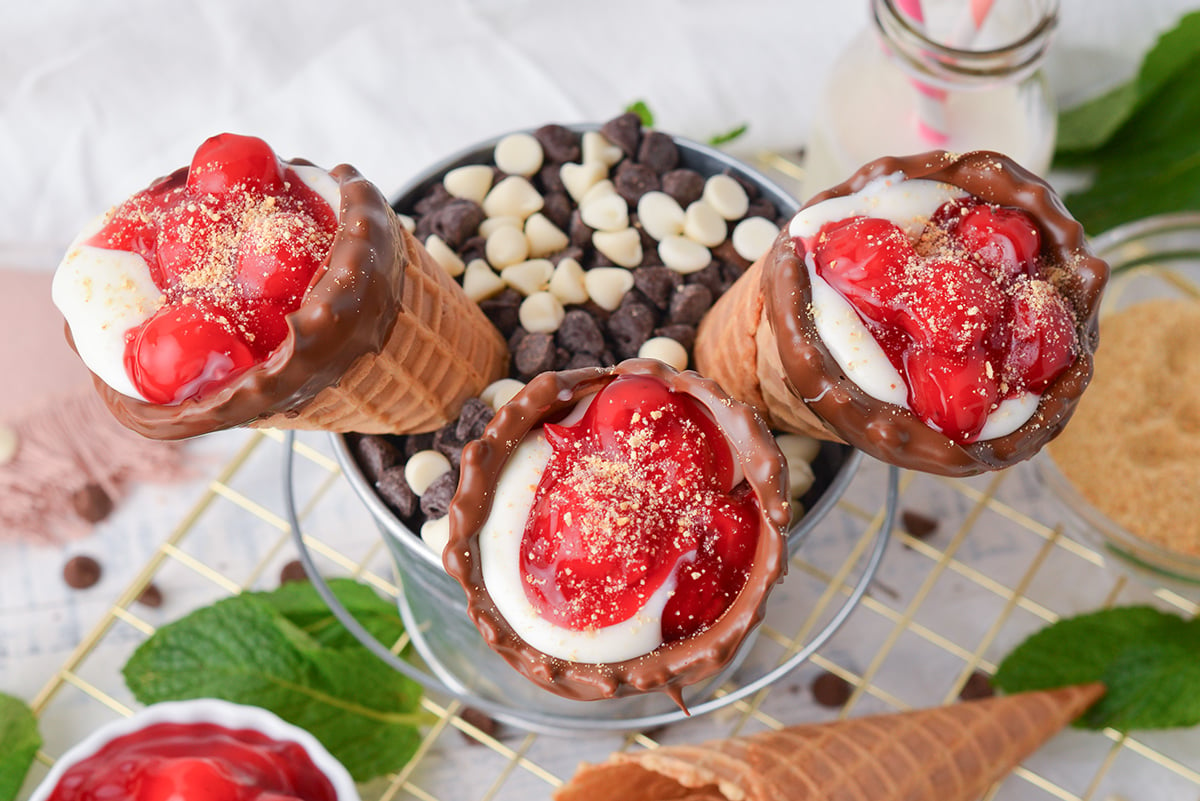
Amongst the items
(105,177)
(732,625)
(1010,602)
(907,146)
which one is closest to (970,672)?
(1010,602)

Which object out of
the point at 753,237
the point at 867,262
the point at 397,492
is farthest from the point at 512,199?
the point at 867,262

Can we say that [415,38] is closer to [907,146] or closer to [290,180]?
[907,146]

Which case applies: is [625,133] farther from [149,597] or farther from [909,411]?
[149,597]

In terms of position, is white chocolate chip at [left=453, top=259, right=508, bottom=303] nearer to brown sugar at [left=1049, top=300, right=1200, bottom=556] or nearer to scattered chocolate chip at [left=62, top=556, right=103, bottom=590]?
scattered chocolate chip at [left=62, top=556, right=103, bottom=590]

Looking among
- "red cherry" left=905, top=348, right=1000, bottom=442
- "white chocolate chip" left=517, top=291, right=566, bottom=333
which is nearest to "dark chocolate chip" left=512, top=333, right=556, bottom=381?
"white chocolate chip" left=517, top=291, right=566, bottom=333

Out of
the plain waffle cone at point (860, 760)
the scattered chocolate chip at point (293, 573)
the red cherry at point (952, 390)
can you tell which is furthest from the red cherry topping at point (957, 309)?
the scattered chocolate chip at point (293, 573)

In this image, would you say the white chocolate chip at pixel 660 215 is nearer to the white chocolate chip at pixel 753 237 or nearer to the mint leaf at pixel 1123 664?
the white chocolate chip at pixel 753 237
